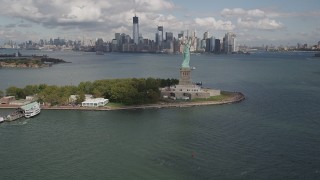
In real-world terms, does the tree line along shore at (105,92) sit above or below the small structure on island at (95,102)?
above

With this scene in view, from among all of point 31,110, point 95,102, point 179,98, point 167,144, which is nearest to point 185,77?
point 179,98

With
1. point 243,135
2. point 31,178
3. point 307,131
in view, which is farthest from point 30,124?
point 307,131

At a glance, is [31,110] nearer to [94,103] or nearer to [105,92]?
[94,103]

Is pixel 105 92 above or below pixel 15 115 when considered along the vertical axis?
above

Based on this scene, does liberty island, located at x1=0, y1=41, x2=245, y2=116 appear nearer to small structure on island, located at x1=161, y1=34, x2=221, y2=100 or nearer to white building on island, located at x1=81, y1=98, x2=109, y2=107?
small structure on island, located at x1=161, y1=34, x2=221, y2=100

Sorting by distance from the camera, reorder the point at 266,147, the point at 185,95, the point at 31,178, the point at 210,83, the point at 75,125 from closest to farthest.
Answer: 1. the point at 31,178
2. the point at 266,147
3. the point at 75,125
4. the point at 185,95
5. the point at 210,83

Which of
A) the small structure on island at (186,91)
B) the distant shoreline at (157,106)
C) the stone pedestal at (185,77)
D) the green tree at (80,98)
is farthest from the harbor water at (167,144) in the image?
the stone pedestal at (185,77)

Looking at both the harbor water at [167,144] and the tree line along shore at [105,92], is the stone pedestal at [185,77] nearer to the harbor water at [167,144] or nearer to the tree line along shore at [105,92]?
the tree line along shore at [105,92]

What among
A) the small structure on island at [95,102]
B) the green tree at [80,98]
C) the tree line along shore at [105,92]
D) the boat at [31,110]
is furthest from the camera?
the tree line along shore at [105,92]

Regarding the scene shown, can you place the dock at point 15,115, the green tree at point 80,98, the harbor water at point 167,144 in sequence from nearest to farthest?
the harbor water at point 167,144 < the dock at point 15,115 < the green tree at point 80,98

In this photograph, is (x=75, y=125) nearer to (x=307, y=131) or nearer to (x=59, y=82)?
(x=307, y=131)

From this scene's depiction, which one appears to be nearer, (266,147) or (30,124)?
(266,147)
